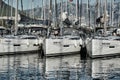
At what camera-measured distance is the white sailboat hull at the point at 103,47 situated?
55781 mm

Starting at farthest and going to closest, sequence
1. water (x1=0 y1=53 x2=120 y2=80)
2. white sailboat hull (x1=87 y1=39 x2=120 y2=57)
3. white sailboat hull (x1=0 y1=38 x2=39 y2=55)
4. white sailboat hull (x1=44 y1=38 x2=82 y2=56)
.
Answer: white sailboat hull (x1=0 y1=38 x2=39 y2=55)
white sailboat hull (x1=44 y1=38 x2=82 y2=56)
white sailboat hull (x1=87 y1=39 x2=120 y2=57)
water (x1=0 y1=53 x2=120 y2=80)

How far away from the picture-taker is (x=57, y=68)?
46.2 metres

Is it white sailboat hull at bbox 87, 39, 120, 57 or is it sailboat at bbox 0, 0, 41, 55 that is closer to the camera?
white sailboat hull at bbox 87, 39, 120, 57

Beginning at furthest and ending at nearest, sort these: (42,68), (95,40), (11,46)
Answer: (11,46) → (95,40) → (42,68)

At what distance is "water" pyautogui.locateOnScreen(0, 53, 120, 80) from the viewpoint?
3966cm

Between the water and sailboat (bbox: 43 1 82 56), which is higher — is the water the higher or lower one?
the lower one

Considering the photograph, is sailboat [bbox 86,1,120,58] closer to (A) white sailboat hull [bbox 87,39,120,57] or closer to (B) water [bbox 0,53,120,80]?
(A) white sailboat hull [bbox 87,39,120,57]

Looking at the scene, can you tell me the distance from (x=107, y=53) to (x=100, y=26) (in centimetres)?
1183

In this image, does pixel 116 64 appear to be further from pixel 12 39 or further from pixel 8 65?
pixel 12 39

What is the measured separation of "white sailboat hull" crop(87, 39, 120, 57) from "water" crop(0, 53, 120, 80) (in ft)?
4.96

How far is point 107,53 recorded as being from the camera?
186ft

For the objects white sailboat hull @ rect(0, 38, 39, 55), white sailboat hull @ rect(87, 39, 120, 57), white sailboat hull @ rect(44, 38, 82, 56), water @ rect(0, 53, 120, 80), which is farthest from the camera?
white sailboat hull @ rect(0, 38, 39, 55)

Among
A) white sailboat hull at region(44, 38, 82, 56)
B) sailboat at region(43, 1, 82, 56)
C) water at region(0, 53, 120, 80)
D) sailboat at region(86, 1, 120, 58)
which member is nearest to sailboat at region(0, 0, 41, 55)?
water at region(0, 53, 120, 80)

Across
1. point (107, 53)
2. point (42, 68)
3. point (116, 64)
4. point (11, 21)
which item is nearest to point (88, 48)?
point (107, 53)
